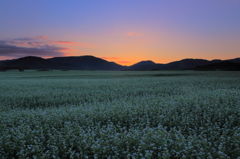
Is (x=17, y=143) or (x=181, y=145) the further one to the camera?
(x=17, y=143)

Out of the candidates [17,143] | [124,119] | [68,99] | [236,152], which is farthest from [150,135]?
[68,99]

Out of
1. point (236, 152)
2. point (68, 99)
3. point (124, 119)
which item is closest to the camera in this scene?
point (236, 152)

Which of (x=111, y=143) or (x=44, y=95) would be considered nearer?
(x=111, y=143)

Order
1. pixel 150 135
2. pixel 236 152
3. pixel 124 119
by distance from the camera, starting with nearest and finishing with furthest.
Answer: pixel 236 152 < pixel 150 135 < pixel 124 119

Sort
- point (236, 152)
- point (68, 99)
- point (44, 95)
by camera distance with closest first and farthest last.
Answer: point (236, 152) < point (68, 99) < point (44, 95)

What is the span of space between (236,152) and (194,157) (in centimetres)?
116

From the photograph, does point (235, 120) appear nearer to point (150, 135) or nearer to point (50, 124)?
point (150, 135)

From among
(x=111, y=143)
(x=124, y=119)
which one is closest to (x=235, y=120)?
(x=124, y=119)

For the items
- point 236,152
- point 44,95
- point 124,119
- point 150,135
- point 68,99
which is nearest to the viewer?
point 236,152

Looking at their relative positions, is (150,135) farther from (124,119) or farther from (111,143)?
(124,119)

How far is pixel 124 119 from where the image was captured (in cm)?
925

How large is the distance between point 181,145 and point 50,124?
5.81 m

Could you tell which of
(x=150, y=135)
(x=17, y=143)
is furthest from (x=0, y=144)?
(x=150, y=135)

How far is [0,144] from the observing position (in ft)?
20.1
